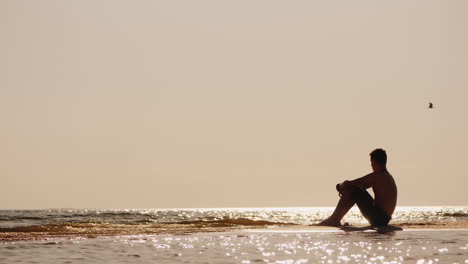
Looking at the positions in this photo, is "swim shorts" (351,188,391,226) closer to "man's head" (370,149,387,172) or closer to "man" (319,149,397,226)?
"man" (319,149,397,226)

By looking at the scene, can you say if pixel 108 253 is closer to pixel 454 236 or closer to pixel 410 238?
pixel 410 238

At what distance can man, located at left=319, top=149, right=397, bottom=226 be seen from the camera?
15414 mm

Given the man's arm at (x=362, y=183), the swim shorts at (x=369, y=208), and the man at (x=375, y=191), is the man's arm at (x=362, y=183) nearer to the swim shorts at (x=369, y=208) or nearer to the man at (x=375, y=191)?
the man at (x=375, y=191)

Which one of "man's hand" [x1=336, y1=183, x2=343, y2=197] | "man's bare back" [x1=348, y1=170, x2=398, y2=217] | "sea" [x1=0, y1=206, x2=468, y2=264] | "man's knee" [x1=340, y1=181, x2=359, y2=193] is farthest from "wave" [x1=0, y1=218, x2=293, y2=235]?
"man's bare back" [x1=348, y1=170, x2=398, y2=217]

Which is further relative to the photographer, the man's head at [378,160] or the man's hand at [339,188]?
the man's hand at [339,188]

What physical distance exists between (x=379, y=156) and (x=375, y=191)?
2.52 ft

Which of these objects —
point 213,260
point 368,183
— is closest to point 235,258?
point 213,260

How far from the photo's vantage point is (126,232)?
53.6ft

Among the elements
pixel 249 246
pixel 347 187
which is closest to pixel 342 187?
pixel 347 187

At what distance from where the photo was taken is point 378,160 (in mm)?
15555

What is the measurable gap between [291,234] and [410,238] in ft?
8.76

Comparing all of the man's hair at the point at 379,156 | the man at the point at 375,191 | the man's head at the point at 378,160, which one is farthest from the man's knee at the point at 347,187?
the man's hair at the point at 379,156

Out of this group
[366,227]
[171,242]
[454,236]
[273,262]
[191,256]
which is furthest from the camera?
[366,227]

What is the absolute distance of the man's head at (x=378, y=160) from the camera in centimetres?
1555
